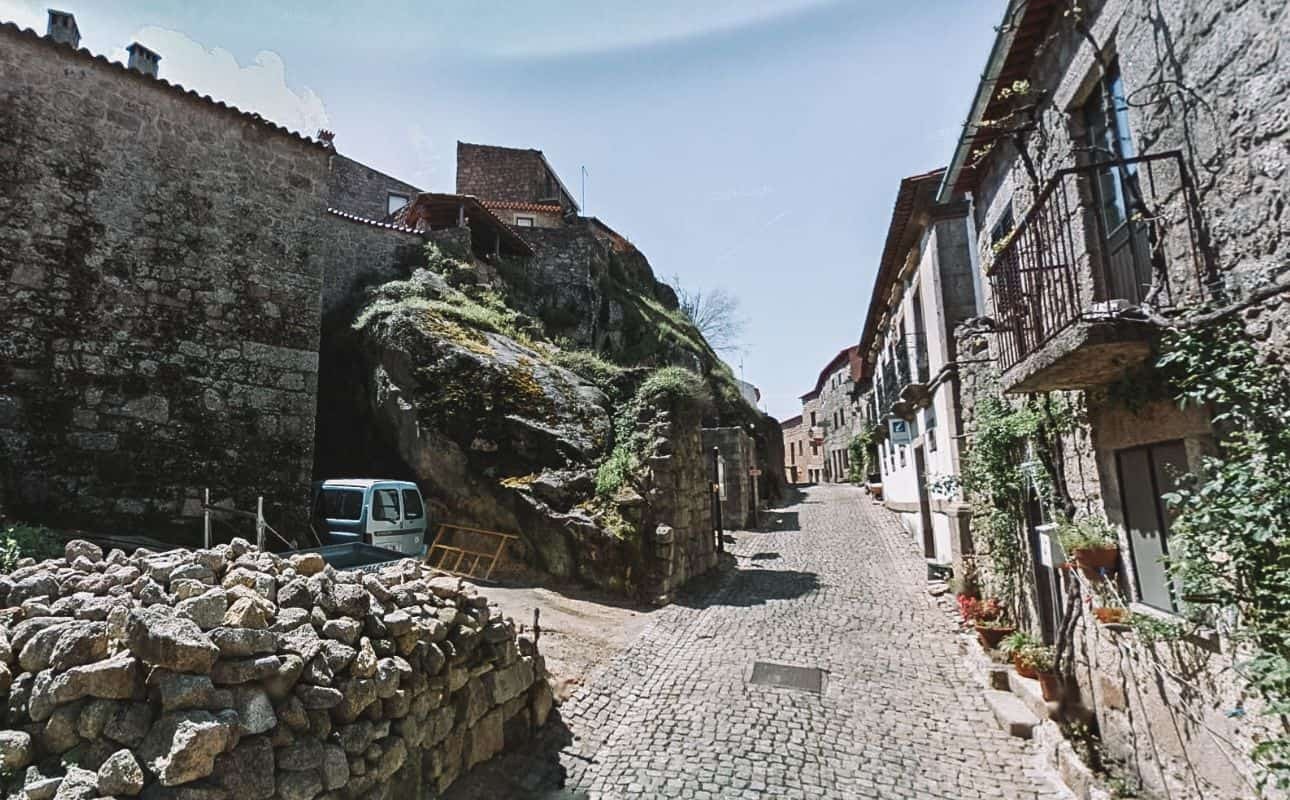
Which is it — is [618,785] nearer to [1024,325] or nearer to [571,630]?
[571,630]

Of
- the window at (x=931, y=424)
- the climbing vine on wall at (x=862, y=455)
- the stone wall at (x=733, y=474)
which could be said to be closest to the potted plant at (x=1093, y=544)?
the window at (x=931, y=424)

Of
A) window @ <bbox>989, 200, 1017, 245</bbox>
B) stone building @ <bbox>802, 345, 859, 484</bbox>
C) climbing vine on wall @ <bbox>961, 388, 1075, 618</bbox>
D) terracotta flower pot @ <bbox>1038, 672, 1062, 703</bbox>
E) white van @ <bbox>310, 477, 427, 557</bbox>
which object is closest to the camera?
terracotta flower pot @ <bbox>1038, 672, 1062, 703</bbox>

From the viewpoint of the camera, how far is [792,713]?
6.05 meters

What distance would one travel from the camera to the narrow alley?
4.93m

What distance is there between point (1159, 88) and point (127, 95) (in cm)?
1288

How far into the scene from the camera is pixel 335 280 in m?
17.2

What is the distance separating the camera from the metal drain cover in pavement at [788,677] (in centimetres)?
669

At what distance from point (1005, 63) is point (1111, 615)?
5013mm

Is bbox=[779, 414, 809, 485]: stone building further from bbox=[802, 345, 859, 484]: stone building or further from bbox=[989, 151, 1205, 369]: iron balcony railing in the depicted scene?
bbox=[989, 151, 1205, 369]: iron balcony railing

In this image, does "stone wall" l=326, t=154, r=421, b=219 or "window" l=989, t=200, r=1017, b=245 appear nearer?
"window" l=989, t=200, r=1017, b=245

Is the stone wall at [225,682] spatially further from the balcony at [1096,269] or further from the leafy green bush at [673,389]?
the leafy green bush at [673,389]

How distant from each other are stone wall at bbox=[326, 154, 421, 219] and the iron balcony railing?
93.6 ft

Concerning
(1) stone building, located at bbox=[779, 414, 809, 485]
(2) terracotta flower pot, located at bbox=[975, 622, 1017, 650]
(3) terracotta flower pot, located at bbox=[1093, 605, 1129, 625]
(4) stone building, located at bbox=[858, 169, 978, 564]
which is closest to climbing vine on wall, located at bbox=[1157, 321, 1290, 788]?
(3) terracotta flower pot, located at bbox=[1093, 605, 1129, 625]

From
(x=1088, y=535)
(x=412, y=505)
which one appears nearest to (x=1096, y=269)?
(x=1088, y=535)
